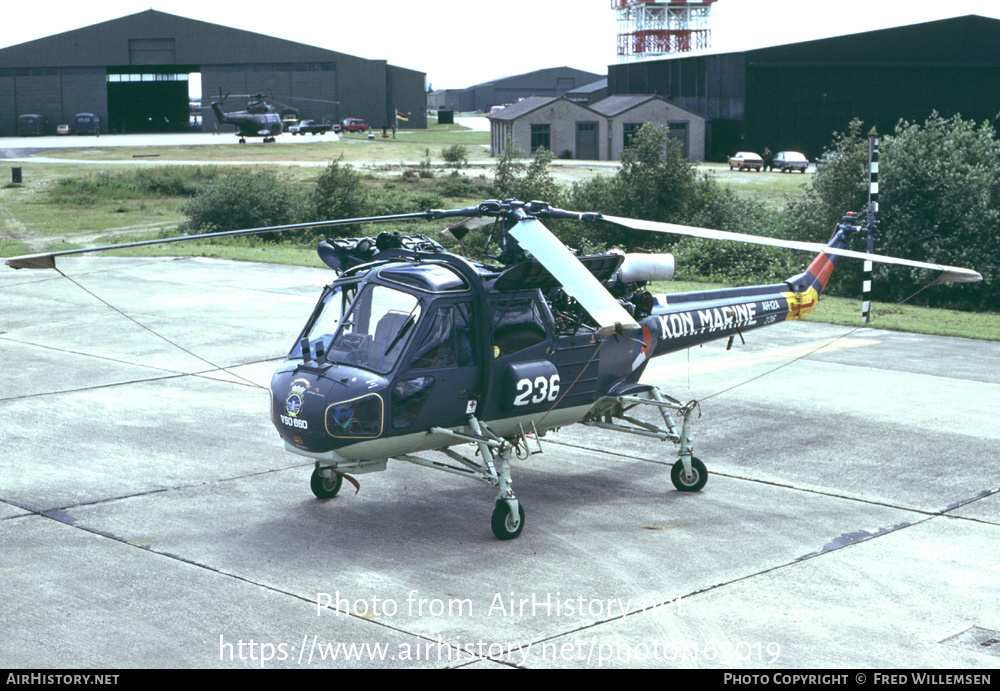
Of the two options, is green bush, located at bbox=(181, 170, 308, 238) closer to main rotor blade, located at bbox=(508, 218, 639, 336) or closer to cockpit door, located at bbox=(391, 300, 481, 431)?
cockpit door, located at bbox=(391, 300, 481, 431)

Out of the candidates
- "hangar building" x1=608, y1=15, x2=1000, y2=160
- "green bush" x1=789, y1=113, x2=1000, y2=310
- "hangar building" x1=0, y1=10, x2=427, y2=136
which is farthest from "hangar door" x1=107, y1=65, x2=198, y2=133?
"green bush" x1=789, y1=113, x2=1000, y2=310

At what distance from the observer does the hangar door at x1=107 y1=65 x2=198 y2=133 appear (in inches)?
4422

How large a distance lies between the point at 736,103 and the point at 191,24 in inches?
2264

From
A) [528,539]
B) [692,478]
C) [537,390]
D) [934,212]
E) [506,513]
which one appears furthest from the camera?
[934,212]

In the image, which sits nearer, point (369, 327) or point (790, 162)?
point (369, 327)

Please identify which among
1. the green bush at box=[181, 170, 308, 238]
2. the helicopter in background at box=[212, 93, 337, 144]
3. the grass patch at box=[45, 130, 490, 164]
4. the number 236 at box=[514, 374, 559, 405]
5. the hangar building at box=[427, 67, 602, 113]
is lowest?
the number 236 at box=[514, 374, 559, 405]

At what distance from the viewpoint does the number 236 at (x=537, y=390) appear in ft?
37.1

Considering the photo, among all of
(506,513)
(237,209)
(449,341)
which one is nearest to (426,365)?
(449,341)

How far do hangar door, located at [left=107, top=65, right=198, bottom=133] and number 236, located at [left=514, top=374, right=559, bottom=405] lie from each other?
10672 cm

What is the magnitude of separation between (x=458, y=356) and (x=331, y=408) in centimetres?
151

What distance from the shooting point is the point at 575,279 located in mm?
8867

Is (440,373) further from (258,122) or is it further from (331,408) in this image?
(258,122)

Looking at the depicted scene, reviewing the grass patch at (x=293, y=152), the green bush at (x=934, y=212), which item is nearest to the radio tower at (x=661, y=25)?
the grass patch at (x=293, y=152)
